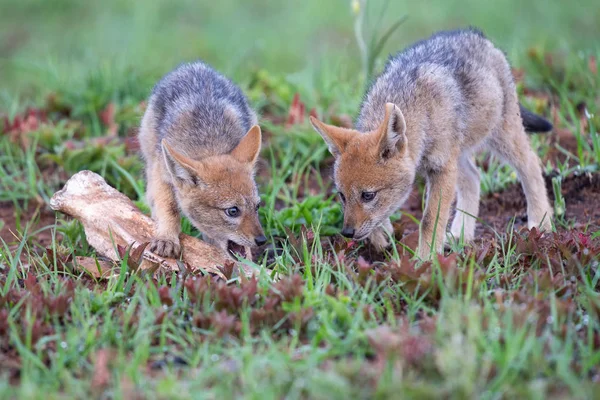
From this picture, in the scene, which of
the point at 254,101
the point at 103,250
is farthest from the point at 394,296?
the point at 254,101

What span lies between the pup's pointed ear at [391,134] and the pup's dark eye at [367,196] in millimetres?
276

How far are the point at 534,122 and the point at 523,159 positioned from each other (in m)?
0.49

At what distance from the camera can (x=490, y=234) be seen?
650 centimetres

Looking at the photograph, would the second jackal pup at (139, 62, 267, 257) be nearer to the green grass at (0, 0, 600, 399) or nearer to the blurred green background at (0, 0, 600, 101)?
the green grass at (0, 0, 600, 399)

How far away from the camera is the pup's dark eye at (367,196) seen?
5.84 metres

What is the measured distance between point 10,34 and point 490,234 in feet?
31.3

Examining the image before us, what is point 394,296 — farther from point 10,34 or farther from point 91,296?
point 10,34

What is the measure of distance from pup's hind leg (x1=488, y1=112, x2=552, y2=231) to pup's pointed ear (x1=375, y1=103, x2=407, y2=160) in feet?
4.81

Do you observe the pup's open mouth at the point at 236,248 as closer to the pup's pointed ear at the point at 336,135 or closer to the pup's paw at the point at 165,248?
the pup's paw at the point at 165,248

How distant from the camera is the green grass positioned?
3.78m

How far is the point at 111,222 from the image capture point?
5.89 m

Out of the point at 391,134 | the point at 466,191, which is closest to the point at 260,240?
the point at 391,134

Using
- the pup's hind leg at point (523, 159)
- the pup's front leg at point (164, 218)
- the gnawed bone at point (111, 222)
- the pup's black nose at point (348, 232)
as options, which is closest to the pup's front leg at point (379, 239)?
the pup's black nose at point (348, 232)

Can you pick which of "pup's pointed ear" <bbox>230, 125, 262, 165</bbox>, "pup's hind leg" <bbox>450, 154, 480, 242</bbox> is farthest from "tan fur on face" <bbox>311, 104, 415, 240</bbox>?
"pup's hind leg" <bbox>450, 154, 480, 242</bbox>
